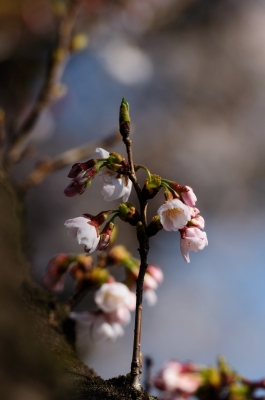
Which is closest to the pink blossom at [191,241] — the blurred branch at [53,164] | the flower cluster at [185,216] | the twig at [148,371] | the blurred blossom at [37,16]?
the flower cluster at [185,216]

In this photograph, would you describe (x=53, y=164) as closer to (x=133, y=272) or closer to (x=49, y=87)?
(x=49, y=87)

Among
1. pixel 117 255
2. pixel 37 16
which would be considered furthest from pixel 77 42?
pixel 37 16

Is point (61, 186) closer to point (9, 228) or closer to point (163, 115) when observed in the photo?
point (163, 115)

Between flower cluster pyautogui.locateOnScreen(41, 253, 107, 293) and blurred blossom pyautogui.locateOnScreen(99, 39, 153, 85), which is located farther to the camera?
blurred blossom pyautogui.locateOnScreen(99, 39, 153, 85)

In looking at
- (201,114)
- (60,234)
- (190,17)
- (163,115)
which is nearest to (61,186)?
(60,234)

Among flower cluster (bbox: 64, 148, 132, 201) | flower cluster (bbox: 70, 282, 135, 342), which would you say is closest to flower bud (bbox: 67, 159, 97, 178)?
flower cluster (bbox: 64, 148, 132, 201)

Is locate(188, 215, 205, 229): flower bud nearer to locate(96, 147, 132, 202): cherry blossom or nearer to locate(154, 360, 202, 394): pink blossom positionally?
locate(96, 147, 132, 202): cherry blossom
